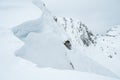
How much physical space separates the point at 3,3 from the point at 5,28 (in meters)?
3.48

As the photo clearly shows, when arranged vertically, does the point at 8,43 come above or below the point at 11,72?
above

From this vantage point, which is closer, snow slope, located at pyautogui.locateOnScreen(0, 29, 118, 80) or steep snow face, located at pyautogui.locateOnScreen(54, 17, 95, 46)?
snow slope, located at pyautogui.locateOnScreen(0, 29, 118, 80)

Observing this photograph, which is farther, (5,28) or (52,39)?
(52,39)

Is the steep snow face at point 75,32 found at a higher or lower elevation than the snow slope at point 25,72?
higher

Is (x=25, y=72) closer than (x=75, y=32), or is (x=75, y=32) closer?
(x=25, y=72)

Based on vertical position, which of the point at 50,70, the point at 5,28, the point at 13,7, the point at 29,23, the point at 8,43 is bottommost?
the point at 50,70

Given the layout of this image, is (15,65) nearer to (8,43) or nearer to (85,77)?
(8,43)

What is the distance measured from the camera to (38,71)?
6906mm

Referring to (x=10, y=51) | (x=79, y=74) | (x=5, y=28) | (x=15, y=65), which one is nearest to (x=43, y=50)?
(x=5, y=28)

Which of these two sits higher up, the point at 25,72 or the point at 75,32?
the point at 75,32

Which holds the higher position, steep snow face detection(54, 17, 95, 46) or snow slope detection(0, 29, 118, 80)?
steep snow face detection(54, 17, 95, 46)

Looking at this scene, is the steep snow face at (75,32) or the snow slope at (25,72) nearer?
the snow slope at (25,72)

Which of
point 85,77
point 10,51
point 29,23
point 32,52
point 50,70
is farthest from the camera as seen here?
point 29,23

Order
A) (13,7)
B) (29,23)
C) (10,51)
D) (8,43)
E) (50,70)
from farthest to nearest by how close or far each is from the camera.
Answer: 1. (13,7)
2. (29,23)
3. (8,43)
4. (10,51)
5. (50,70)
